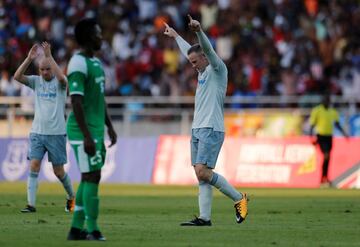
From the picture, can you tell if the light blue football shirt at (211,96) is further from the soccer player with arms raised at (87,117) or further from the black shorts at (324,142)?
the black shorts at (324,142)

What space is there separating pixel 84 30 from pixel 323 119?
1926 centimetres

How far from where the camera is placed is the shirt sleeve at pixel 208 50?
14.2m

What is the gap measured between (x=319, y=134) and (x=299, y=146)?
1446 millimetres

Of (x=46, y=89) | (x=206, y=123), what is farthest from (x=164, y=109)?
(x=206, y=123)

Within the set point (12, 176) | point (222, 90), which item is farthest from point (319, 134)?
point (222, 90)

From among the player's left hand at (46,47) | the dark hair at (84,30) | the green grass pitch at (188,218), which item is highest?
the player's left hand at (46,47)

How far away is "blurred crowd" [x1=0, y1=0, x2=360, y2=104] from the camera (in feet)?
109

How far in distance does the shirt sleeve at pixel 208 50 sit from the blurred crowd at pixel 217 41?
17.1 meters

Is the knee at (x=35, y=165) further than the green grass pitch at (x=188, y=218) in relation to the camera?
Yes

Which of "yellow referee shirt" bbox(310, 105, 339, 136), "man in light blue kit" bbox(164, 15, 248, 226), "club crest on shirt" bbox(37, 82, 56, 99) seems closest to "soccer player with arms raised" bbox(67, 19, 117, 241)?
"man in light blue kit" bbox(164, 15, 248, 226)

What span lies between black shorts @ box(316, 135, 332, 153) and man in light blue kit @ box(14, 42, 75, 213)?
1272cm

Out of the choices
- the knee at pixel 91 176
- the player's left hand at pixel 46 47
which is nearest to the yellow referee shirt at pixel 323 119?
the player's left hand at pixel 46 47

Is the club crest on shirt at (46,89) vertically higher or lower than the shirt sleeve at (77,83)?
higher

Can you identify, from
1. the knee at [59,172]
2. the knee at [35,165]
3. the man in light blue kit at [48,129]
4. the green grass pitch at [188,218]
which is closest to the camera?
the green grass pitch at [188,218]
